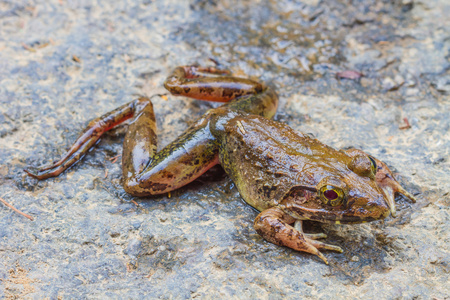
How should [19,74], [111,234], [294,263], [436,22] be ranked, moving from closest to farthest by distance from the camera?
[294,263] → [111,234] → [19,74] → [436,22]

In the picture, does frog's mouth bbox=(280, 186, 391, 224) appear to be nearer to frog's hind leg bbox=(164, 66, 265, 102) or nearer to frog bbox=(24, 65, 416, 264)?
frog bbox=(24, 65, 416, 264)

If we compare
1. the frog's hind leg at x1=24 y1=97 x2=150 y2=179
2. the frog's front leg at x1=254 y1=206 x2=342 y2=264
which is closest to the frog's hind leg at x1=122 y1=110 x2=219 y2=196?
the frog's hind leg at x1=24 y1=97 x2=150 y2=179

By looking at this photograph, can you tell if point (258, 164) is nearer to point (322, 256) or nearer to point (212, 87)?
point (322, 256)

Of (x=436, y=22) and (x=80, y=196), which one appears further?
(x=436, y=22)

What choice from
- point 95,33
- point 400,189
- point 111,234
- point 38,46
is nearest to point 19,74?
point 38,46

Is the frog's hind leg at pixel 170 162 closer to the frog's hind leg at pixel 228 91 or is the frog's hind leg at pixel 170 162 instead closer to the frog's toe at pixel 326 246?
the frog's hind leg at pixel 228 91

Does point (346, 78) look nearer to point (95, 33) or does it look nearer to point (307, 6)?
point (307, 6)
